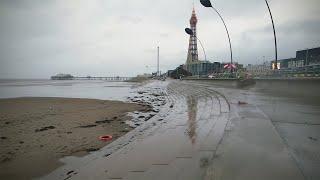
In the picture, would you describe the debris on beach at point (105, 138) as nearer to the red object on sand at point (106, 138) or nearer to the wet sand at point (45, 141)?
the red object on sand at point (106, 138)

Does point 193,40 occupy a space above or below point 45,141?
above

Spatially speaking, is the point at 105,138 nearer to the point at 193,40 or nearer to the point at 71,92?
the point at 71,92

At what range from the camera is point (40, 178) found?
6.15 metres

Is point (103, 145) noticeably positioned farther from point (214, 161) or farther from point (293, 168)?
Result: point (293, 168)

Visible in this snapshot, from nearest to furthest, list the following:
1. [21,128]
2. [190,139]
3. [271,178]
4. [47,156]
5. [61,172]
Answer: [271,178] < [61,172] < [190,139] < [47,156] < [21,128]

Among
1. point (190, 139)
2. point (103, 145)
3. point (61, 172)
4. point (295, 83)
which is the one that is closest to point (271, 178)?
point (190, 139)

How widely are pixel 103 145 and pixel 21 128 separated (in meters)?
5.53

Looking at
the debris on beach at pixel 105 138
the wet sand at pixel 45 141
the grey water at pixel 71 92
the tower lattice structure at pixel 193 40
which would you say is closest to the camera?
the wet sand at pixel 45 141

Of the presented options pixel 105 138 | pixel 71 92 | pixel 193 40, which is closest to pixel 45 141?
pixel 105 138

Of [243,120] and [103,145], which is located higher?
[243,120]

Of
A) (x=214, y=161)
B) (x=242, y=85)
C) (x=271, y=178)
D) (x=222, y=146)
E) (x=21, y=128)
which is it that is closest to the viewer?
(x=271, y=178)

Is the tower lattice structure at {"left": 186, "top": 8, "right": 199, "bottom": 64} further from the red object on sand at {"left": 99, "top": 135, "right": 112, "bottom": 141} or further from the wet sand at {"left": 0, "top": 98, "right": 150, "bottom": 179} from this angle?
the red object on sand at {"left": 99, "top": 135, "right": 112, "bottom": 141}

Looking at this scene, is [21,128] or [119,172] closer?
[119,172]

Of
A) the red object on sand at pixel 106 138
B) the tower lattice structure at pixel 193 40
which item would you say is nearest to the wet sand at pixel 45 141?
the red object on sand at pixel 106 138
